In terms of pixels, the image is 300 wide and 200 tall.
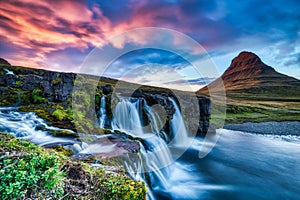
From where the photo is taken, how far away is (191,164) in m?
12.7

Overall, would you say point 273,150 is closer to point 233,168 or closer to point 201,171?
point 233,168

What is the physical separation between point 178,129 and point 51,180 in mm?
15653

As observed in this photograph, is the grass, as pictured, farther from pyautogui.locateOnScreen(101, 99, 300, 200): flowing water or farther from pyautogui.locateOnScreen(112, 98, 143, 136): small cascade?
pyautogui.locateOnScreen(112, 98, 143, 136): small cascade

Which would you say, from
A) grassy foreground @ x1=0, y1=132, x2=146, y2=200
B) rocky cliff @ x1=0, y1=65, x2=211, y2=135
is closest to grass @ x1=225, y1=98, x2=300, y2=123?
rocky cliff @ x1=0, y1=65, x2=211, y2=135

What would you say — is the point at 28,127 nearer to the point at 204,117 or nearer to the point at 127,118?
the point at 127,118

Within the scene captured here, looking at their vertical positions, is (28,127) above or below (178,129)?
above

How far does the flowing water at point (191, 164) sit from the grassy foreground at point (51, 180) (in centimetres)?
361

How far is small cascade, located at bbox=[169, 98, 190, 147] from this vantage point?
16.6 m

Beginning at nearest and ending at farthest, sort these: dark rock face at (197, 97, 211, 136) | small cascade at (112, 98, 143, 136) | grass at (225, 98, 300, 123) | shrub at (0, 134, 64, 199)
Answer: shrub at (0, 134, 64, 199) → small cascade at (112, 98, 143, 136) → dark rock face at (197, 97, 211, 136) → grass at (225, 98, 300, 123)

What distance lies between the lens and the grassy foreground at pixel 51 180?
7.77 feet

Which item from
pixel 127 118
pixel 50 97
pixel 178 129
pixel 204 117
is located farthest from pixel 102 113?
pixel 204 117

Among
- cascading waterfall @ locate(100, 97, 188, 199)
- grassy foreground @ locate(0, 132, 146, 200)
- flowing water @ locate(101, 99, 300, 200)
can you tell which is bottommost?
flowing water @ locate(101, 99, 300, 200)

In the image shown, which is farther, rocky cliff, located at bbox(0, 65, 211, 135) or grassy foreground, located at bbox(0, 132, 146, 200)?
rocky cliff, located at bbox(0, 65, 211, 135)

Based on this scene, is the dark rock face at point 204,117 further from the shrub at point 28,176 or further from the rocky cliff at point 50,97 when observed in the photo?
the shrub at point 28,176
